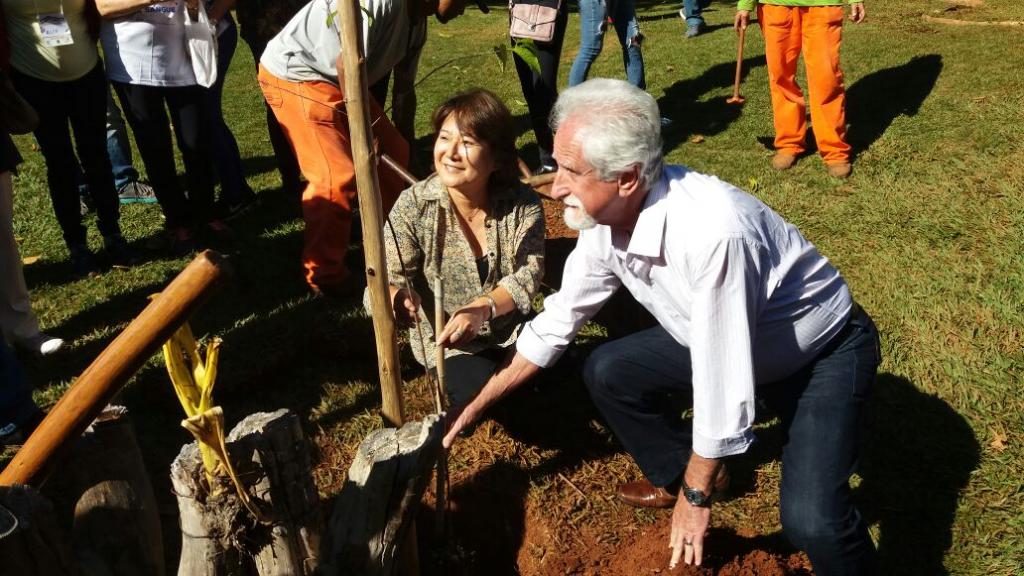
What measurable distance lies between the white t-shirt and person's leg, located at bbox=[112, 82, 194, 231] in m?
0.09

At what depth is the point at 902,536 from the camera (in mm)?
3191

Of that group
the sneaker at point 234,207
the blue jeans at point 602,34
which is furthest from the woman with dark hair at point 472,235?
the blue jeans at point 602,34

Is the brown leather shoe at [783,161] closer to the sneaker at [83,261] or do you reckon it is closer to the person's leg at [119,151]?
the sneaker at [83,261]

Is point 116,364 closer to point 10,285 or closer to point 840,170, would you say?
point 10,285

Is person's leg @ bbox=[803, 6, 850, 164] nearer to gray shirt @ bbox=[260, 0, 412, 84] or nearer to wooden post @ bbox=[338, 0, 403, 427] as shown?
gray shirt @ bbox=[260, 0, 412, 84]

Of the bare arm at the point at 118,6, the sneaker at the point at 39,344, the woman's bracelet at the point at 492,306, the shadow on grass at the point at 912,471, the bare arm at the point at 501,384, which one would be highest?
the bare arm at the point at 118,6

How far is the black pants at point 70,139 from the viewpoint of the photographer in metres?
4.84

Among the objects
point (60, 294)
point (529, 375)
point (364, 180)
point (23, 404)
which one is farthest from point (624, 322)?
point (60, 294)

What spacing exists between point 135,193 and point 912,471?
5.54m

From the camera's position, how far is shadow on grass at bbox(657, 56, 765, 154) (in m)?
7.29

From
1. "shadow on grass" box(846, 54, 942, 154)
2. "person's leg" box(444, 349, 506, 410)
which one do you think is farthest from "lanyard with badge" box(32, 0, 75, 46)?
"shadow on grass" box(846, 54, 942, 154)

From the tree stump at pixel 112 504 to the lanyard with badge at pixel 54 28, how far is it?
10.1 ft

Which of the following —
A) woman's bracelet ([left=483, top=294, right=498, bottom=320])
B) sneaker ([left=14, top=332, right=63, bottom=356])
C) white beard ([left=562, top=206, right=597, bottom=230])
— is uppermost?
white beard ([left=562, top=206, right=597, bottom=230])

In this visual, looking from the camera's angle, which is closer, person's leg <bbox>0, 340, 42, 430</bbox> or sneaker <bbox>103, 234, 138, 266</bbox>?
person's leg <bbox>0, 340, 42, 430</bbox>
